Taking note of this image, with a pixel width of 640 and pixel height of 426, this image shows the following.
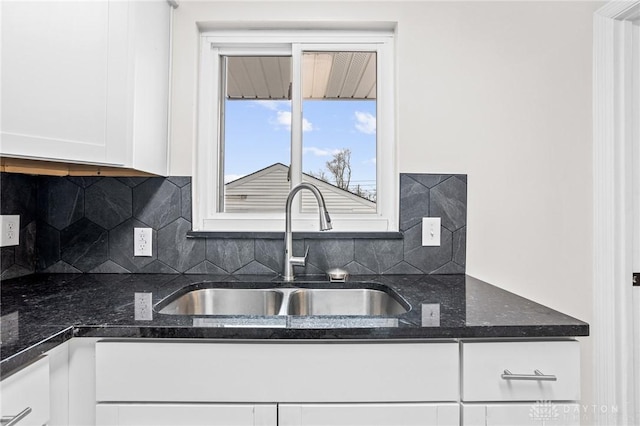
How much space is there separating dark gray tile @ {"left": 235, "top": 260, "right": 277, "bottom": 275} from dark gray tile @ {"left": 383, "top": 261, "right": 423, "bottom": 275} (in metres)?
0.51

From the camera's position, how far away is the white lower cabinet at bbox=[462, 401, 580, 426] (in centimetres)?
89

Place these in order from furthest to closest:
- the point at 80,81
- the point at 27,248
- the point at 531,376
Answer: the point at 27,248
the point at 80,81
the point at 531,376

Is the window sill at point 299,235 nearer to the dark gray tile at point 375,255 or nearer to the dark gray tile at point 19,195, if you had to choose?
the dark gray tile at point 375,255

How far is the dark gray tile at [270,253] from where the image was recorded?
1578mm

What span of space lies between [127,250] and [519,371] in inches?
59.3

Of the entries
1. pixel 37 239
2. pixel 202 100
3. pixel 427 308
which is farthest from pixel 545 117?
pixel 37 239

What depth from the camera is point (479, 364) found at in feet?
2.96

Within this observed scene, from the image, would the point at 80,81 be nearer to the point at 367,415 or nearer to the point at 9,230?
the point at 9,230

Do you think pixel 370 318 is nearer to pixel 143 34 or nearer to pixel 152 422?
pixel 152 422

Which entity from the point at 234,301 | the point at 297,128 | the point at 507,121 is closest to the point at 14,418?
the point at 234,301

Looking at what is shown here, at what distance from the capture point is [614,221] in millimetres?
1556

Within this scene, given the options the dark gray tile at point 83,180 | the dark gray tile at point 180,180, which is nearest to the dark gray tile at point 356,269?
the dark gray tile at point 180,180

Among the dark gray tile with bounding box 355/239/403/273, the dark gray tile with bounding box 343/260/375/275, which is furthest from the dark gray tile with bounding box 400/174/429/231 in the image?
the dark gray tile with bounding box 343/260/375/275

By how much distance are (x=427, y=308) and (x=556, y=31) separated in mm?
1408
